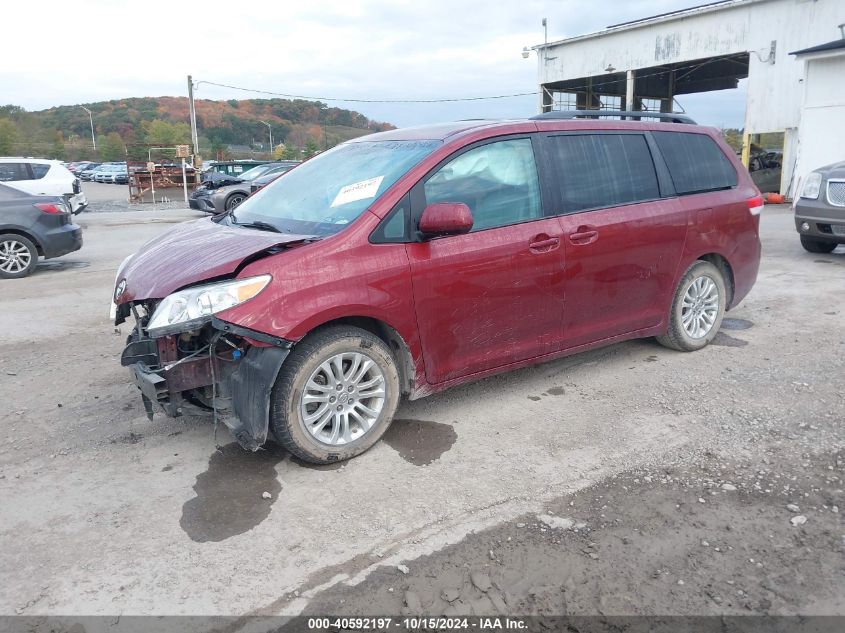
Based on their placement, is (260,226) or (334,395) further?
(260,226)

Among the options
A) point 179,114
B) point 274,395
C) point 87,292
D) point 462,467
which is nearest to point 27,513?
point 274,395

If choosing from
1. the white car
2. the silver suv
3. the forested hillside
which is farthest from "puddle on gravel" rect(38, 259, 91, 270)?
the forested hillside

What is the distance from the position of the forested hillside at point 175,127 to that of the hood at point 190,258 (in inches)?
2378

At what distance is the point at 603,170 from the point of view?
461cm

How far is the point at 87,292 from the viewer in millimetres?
8406

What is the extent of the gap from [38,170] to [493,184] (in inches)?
613

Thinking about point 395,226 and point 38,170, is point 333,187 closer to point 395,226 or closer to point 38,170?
point 395,226

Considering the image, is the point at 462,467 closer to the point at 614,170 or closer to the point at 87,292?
the point at 614,170

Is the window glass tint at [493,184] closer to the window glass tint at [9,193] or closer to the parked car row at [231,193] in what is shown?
the window glass tint at [9,193]

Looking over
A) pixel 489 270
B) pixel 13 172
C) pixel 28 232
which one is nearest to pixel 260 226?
pixel 489 270

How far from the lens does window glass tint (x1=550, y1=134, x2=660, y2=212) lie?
4.39m

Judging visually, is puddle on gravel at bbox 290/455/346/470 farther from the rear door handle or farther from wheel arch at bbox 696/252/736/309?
wheel arch at bbox 696/252/736/309

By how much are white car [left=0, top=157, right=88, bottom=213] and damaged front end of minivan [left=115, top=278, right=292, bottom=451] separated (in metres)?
13.7

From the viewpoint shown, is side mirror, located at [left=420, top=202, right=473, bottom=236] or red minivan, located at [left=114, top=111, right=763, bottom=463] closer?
red minivan, located at [left=114, top=111, right=763, bottom=463]
